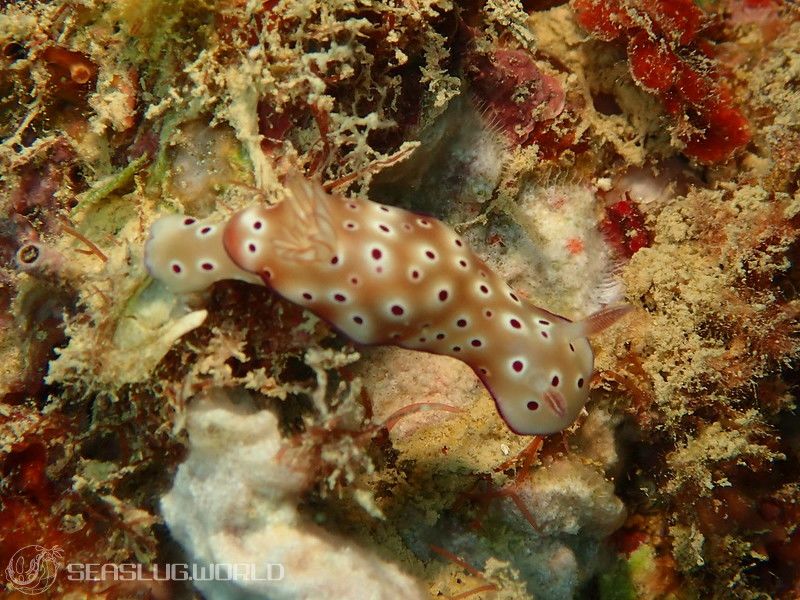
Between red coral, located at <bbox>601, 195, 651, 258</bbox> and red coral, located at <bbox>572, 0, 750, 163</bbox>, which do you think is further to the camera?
red coral, located at <bbox>601, 195, 651, 258</bbox>

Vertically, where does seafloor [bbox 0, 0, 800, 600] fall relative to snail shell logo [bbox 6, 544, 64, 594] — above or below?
above

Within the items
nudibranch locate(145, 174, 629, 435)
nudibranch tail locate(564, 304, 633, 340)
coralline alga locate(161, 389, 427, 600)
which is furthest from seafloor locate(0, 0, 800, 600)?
nudibranch tail locate(564, 304, 633, 340)

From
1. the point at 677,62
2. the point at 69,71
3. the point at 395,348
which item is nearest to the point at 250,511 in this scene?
the point at 395,348

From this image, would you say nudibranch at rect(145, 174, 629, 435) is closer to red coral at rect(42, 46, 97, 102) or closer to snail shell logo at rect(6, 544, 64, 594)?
red coral at rect(42, 46, 97, 102)

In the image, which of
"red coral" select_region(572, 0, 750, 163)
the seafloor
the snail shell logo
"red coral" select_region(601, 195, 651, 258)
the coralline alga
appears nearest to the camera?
the coralline alga

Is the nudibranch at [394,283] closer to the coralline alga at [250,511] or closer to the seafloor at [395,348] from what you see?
the seafloor at [395,348]

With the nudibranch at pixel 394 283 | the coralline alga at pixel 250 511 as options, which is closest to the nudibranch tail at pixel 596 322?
the nudibranch at pixel 394 283
